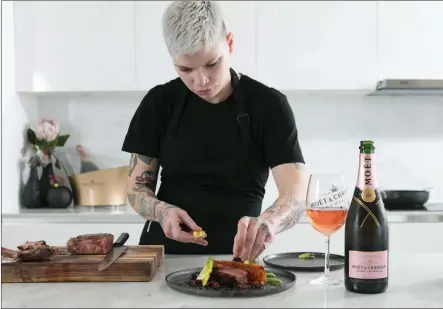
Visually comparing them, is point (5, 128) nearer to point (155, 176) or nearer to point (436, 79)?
point (155, 176)

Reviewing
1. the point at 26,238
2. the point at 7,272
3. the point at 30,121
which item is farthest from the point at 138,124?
the point at 30,121

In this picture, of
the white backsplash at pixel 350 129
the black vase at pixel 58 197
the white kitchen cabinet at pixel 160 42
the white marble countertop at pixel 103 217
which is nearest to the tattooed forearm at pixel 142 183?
the white marble countertop at pixel 103 217

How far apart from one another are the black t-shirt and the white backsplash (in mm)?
1749

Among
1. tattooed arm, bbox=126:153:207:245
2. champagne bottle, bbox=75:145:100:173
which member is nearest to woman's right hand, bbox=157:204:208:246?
tattooed arm, bbox=126:153:207:245

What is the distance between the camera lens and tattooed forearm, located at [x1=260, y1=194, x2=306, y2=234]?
1.64m

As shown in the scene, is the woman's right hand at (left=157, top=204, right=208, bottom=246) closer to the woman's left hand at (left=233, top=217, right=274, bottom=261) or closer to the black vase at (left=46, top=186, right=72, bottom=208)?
the woman's left hand at (left=233, top=217, right=274, bottom=261)

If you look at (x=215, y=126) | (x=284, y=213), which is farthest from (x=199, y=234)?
(x=215, y=126)

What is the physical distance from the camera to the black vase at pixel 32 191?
3.49m

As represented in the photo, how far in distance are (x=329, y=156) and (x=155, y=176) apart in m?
1.91

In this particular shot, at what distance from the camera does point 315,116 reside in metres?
3.76

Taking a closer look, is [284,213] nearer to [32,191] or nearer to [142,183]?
[142,183]

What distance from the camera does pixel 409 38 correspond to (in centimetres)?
341

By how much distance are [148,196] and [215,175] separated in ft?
0.73

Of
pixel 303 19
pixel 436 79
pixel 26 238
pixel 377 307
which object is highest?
pixel 303 19
